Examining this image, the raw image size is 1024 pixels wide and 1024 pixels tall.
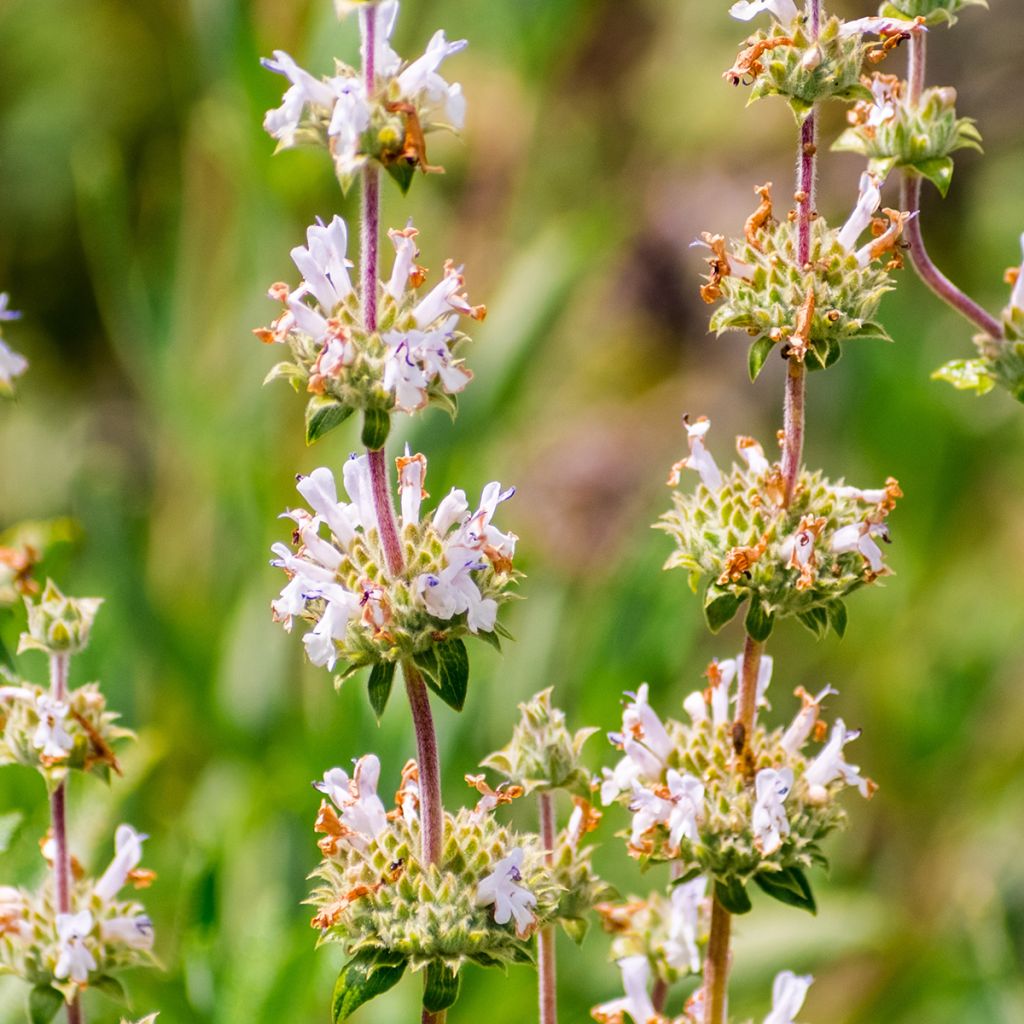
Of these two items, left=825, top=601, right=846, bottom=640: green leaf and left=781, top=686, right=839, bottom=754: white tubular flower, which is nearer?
left=825, top=601, right=846, bottom=640: green leaf

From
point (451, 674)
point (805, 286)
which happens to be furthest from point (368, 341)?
point (805, 286)

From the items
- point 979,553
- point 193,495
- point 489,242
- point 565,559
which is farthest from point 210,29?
point 979,553

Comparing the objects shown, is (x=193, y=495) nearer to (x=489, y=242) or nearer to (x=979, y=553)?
(x=489, y=242)

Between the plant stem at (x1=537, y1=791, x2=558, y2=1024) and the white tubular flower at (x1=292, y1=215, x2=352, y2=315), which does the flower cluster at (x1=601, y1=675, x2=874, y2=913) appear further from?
the white tubular flower at (x1=292, y1=215, x2=352, y2=315)

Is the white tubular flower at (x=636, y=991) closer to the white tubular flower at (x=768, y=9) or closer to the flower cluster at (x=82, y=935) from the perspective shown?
the flower cluster at (x=82, y=935)

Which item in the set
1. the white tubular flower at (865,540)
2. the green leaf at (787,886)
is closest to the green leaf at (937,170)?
the white tubular flower at (865,540)

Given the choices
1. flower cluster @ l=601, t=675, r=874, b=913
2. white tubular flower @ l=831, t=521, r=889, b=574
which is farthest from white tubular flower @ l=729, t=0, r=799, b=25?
flower cluster @ l=601, t=675, r=874, b=913
